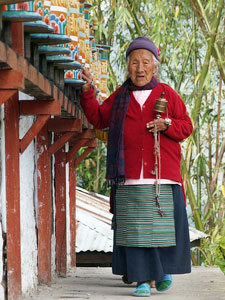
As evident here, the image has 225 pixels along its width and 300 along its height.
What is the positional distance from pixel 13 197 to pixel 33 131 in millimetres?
421

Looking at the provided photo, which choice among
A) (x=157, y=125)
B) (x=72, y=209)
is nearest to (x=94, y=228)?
(x=72, y=209)

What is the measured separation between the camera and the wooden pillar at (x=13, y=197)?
4.70 meters

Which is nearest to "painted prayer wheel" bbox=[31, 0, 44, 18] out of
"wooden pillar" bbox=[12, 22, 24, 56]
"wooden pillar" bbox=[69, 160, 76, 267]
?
"wooden pillar" bbox=[12, 22, 24, 56]

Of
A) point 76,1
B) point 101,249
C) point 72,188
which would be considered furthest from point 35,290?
point 101,249

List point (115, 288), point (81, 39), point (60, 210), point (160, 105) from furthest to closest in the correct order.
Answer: point (60, 210) → point (115, 288) → point (81, 39) → point (160, 105)

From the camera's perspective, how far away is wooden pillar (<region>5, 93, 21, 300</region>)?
470 centimetres

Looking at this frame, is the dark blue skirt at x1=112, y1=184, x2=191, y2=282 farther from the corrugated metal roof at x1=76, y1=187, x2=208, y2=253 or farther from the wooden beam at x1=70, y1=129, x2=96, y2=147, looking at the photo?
the corrugated metal roof at x1=76, y1=187, x2=208, y2=253

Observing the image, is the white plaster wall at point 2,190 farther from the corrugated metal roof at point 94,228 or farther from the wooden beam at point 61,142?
the corrugated metal roof at point 94,228

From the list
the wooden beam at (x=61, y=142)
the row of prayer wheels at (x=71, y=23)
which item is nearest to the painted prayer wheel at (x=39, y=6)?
the row of prayer wheels at (x=71, y=23)

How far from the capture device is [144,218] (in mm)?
5332

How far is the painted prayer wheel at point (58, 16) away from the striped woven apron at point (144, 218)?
1.32 metres

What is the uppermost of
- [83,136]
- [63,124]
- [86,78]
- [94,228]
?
[86,78]

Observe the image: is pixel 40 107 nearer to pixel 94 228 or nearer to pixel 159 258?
pixel 159 258

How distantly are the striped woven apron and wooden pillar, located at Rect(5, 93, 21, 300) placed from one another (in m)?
0.77
